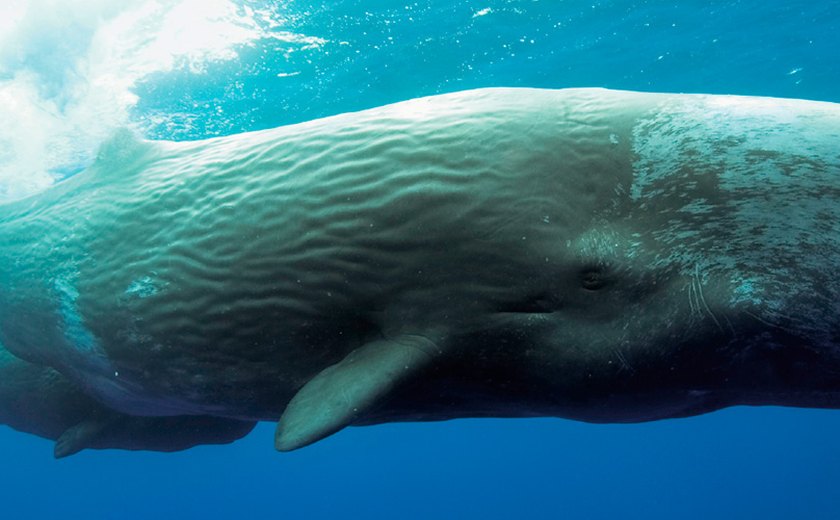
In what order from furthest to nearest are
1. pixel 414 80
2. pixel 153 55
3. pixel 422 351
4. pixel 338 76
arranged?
pixel 414 80 < pixel 338 76 < pixel 153 55 < pixel 422 351

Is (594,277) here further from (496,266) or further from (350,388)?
(350,388)

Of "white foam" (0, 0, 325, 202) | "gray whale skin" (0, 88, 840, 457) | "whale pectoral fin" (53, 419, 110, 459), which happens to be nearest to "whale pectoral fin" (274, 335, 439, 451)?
"gray whale skin" (0, 88, 840, 457)

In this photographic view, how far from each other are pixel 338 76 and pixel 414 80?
2.81m

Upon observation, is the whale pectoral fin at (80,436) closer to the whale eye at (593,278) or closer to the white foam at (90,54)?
the whale eye at (593,278)

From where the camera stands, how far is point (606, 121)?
3.38 m

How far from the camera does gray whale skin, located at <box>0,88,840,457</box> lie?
9.52 ft

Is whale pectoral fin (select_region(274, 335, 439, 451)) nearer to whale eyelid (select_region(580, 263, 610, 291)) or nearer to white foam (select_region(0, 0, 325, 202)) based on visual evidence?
whale eyelid (select_region(580, 263, 610, 291))

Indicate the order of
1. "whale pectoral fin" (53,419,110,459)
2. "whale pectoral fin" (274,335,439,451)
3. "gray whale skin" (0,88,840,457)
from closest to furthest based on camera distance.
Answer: "gray whale skin" (0,88,840,457), "whale pectoral fin" (274,335,439,451), "whale pectoral fin" (53,419,110,459)

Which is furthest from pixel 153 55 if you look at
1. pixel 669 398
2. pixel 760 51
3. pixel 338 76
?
pixel 760 51

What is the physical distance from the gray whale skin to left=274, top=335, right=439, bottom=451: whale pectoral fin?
1 cm

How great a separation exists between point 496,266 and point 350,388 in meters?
0.99

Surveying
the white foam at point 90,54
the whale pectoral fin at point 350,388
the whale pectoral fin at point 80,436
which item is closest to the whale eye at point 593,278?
the whale pectoral fin at point 350,388

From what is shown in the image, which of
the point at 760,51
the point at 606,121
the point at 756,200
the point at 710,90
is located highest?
the point at 606,121

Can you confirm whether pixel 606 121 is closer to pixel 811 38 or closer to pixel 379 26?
pixel 379 26
